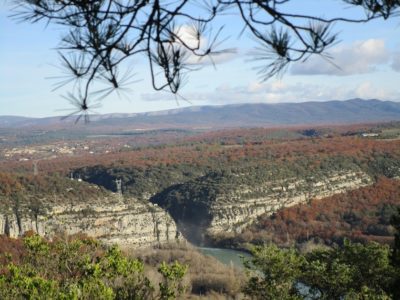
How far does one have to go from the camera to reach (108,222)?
4150 centimetres

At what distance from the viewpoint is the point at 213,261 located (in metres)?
35.0

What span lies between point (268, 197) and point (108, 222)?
53.3 ft

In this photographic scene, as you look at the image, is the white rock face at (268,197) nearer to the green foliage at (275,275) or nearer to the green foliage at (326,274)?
the green foliage at (326,274)

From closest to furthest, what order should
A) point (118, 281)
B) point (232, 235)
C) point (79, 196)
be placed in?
point (118, 281), point (79, 196), point (232, 235)

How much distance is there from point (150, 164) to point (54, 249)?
5336 centimetres

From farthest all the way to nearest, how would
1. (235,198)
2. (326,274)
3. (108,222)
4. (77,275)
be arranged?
(235,198) < (108,222) < (326,274) < (77,275)

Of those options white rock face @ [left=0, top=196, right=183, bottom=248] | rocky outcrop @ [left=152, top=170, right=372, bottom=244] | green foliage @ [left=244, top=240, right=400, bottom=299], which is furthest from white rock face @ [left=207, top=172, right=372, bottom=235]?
green foliage @ [left=244, top=240, right=400, bottom=299]

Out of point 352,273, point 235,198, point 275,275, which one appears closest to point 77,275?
point 275,275

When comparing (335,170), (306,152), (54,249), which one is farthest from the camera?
(306,152)

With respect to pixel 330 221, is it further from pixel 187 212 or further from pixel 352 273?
pixel 352 273

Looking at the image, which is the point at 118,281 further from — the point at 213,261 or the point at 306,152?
the point at 306,152

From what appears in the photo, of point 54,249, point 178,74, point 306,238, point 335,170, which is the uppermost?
point 178,74

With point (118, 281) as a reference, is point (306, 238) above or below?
below

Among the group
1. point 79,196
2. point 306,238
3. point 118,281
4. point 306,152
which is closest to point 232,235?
point 306,238
